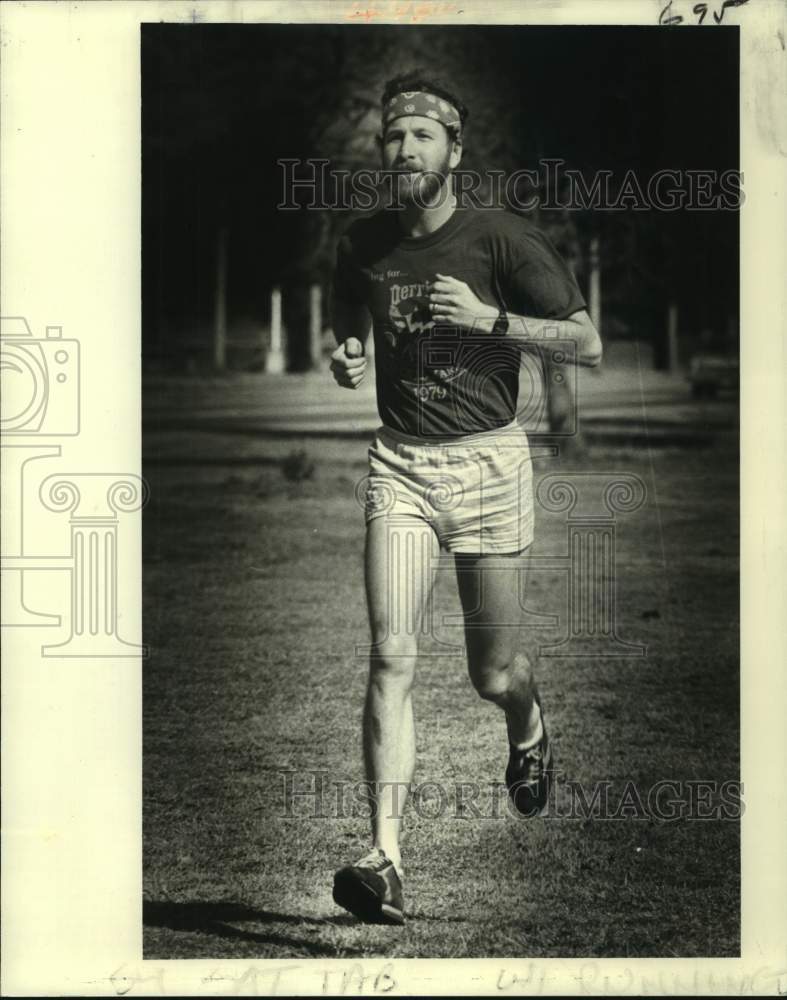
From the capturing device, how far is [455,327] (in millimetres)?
7371

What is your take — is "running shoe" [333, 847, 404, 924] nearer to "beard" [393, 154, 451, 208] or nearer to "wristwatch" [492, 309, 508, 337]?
"wristwatch" [492, 309, 508, 337]

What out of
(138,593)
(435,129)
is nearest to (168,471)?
(138,593)

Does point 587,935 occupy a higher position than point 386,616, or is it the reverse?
point 386,616

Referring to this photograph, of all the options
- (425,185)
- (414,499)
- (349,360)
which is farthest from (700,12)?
(414,499)

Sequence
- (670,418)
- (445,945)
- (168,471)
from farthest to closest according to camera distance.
→ (670,418), (168,471), (445,945)

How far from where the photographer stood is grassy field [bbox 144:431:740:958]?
733cm

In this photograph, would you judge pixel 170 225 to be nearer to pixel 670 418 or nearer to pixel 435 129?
pixel 435 129

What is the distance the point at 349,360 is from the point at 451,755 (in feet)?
4.94

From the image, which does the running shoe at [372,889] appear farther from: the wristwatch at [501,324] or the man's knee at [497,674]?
the wristwatch at [501,324]

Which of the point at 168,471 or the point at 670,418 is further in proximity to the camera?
the point at 670,418

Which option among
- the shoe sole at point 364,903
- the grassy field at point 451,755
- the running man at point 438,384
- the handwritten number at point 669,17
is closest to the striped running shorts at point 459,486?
the running man at point 438,384

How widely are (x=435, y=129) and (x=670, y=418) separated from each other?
65.5 inches

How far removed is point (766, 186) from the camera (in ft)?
24.9

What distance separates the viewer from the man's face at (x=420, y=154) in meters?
7.41
